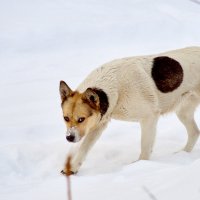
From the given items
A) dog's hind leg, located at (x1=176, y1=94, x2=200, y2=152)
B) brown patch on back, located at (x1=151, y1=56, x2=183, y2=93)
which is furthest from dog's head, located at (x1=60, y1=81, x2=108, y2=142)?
dog's hind leg, located at (x1=176, y1=94, x2=200, y2=152)

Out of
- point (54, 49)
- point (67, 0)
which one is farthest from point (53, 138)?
point (67, 0)

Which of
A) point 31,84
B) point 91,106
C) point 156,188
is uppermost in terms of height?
point 156,188

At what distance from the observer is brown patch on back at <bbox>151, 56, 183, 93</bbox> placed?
6.73 m

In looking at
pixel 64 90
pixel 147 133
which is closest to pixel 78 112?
pixel 64 90

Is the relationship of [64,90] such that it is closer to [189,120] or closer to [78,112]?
[78,112]

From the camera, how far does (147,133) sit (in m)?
6.77

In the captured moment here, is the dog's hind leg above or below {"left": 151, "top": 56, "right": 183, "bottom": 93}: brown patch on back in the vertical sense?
below

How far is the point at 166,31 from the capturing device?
14562mm

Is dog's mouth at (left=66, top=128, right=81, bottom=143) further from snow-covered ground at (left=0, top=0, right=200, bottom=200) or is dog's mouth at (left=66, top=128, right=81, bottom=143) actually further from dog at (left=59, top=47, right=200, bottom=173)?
snow-covered ground at (left=0, top=0, right=200, bottom=200)

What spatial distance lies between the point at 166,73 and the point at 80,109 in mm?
1300

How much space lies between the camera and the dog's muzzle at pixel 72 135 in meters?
6.03

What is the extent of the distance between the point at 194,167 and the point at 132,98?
2.50 m

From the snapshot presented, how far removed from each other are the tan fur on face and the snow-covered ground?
0.58 m

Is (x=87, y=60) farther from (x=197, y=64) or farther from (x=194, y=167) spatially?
(x=194, y=167)
